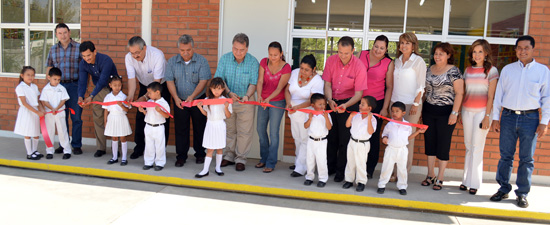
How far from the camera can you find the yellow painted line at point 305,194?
4.60 m

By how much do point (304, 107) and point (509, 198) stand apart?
2759mm

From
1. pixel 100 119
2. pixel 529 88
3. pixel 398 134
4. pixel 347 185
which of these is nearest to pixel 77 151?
pixel 100 119

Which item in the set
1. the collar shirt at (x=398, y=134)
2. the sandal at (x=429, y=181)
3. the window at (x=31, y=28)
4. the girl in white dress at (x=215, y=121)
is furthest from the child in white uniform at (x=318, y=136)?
the window at (x=31, y=28)

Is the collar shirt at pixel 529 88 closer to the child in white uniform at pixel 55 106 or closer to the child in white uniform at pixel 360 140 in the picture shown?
the child in white uniform at pixel 360 140

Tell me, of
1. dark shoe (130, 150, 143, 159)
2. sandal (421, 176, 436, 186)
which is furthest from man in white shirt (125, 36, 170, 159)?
sandal (421, 176, 436, 186)

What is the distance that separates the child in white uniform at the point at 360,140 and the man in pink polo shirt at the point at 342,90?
22cm

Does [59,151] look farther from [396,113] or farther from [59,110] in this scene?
[396,113]

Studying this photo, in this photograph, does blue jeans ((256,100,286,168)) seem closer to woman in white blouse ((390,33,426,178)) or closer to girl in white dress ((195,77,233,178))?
girl in white dress ((195,77,233,178))

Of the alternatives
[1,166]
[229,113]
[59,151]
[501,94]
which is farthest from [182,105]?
[501,94]

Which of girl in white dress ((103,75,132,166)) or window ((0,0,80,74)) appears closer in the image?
girl in white dress ((103,75,132,166))

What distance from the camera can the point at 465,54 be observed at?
19.6ft

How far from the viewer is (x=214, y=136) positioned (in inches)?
209

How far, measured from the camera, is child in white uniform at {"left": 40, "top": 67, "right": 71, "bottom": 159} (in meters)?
5.96

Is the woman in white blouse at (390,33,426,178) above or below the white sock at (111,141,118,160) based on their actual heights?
above
